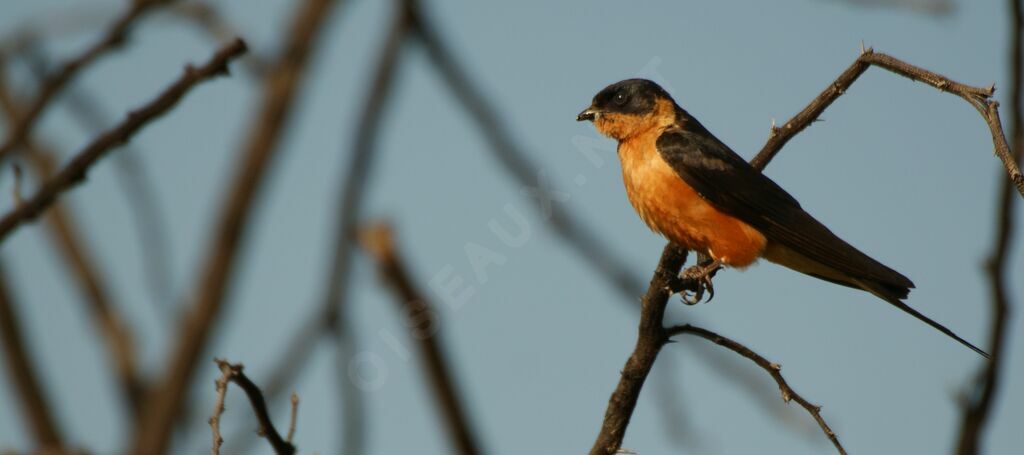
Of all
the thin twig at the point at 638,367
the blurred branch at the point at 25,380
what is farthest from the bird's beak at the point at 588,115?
the blurred branch at the point at 25,380

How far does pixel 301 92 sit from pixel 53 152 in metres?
3.68

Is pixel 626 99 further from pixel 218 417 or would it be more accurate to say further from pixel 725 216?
pixel 218 417

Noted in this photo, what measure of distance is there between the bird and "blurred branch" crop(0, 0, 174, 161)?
2428 millimetres

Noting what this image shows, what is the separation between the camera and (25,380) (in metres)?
6.20

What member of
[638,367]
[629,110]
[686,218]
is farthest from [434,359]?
[629,110]

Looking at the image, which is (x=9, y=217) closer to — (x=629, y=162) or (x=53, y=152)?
(x=629, y=162)

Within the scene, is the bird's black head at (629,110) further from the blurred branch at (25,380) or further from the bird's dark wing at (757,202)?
the blurred branch at (25,380)

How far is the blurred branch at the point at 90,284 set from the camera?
6.79m

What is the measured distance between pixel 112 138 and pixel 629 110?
2967 millimetres

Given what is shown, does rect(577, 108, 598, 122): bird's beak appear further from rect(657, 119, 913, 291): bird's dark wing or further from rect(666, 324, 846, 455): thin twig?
rect(666, 324, 846, 455): thin twig

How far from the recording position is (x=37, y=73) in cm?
534

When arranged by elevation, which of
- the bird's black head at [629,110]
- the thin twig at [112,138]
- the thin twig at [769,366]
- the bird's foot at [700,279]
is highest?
the bird's black head at [629,110]

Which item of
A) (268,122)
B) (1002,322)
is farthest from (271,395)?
(1002,322)

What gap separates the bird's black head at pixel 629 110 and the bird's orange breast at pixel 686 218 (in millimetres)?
387
